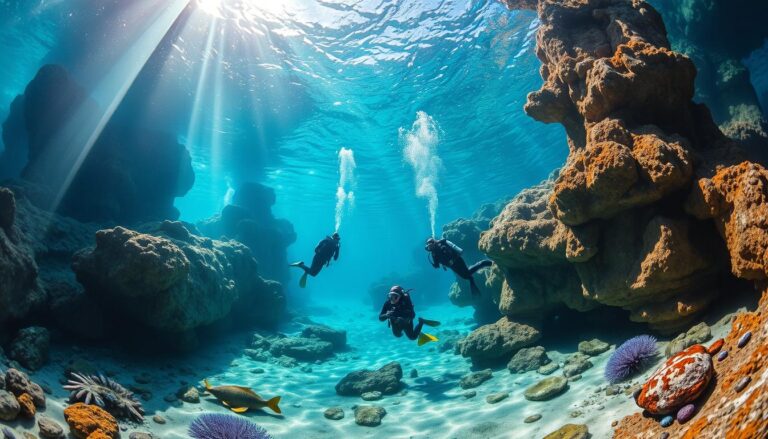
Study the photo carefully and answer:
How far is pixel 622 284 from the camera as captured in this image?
17.4 ft

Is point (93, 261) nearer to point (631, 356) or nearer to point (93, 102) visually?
point (631, 356)

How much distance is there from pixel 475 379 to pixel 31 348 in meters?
7.65

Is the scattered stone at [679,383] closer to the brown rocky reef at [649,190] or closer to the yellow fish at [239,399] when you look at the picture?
the brown rocky reef at [649,190]

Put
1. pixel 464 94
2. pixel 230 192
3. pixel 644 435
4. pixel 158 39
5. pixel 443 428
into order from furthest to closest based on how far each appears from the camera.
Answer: pixel 230 192
pixel 464 94
pixel 158 39
pixel 443 428
pixel 644 435

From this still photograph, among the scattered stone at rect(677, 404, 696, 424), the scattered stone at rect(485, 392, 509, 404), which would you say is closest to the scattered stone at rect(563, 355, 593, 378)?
the scattered stone at rect(485, 392, 509, 404)

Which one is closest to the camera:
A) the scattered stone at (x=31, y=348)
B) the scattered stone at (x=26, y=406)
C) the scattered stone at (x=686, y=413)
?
the scattered stone at (x=686, y=413)

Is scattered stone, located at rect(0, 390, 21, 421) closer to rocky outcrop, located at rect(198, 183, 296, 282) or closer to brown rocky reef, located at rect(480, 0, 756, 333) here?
brown rocky reef, located at rect(480, 0, 756, 333)

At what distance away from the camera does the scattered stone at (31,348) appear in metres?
4.94

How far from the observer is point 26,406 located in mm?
3270

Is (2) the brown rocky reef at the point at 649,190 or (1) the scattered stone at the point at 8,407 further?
(2) the brown rocky reef at the point at 649,190

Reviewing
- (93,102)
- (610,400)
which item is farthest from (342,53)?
(610,400)

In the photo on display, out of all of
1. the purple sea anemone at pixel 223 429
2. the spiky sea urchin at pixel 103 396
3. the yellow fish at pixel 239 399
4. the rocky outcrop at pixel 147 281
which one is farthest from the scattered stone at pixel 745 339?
the rocky outcrop at pixel 147 281

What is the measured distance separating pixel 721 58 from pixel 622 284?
16023 millimetres

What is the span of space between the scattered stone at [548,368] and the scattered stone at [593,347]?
561 mm
